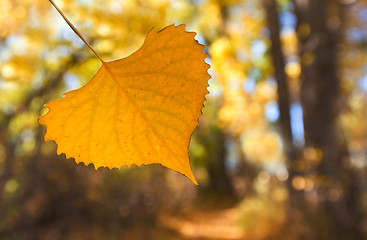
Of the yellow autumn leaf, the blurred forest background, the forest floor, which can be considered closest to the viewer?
the yellow autumn leaf

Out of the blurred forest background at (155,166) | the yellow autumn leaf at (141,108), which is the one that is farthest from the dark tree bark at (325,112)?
the yellow autumn leaf at (141,108)

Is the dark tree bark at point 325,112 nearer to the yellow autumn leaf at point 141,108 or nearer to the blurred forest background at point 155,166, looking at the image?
the blurred forest background at point 155,166

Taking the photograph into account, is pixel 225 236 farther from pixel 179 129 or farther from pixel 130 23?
pixel 179 129

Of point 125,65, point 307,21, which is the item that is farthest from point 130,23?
point 307,21

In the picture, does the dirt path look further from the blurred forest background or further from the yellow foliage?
the yellow foliage

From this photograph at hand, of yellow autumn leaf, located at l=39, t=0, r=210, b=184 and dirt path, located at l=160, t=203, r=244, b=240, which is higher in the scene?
dirt path, located at l=160, t=203, r=244, b=240

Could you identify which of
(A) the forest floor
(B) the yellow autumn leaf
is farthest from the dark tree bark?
(B) the yellow autumn leaf
